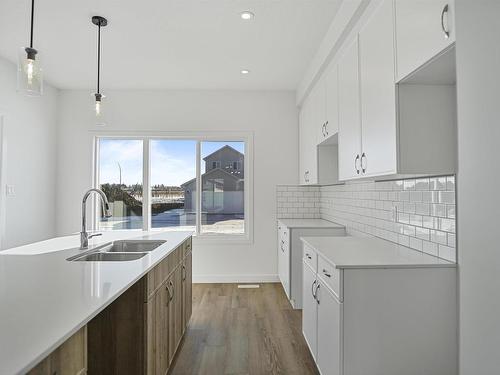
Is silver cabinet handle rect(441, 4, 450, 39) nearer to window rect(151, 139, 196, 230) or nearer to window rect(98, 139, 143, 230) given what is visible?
window rect(151, 139, 196, 230)

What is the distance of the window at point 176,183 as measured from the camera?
15.5 feet

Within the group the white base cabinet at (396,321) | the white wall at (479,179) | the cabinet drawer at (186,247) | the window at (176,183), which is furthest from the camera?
the window at (176,183)

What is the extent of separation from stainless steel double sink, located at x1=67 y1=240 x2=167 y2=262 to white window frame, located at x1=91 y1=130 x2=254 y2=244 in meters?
2.06

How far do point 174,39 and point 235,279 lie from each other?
3.15 metres

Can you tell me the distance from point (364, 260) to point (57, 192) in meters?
4.36

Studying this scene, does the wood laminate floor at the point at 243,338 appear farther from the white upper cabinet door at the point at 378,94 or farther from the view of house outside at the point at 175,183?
the white upper cabinet door at the point at 378,94

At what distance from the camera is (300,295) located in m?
3.52

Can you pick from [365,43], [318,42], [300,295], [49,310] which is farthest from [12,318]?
[318,42]

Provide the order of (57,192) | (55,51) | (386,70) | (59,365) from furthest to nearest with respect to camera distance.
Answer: (57,192)
(55,51)
(386,70)
(59,365)

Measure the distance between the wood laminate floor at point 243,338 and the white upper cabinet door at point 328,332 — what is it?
0.44 meters

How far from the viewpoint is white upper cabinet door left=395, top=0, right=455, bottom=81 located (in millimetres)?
1290

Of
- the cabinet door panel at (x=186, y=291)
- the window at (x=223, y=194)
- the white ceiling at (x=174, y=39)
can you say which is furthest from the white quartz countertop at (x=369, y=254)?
the window at (x=223, y=194)

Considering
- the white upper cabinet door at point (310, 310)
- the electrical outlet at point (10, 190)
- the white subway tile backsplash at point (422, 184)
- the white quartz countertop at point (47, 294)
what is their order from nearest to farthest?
the white quartz countertop at point (47, 294) < the white subway tile backsplash at point (422, 184) < the white upper cabinet door at point (310, 310) < the electrical outlet at point (10, 190)

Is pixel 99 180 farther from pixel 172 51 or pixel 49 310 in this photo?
pixel 49 310
